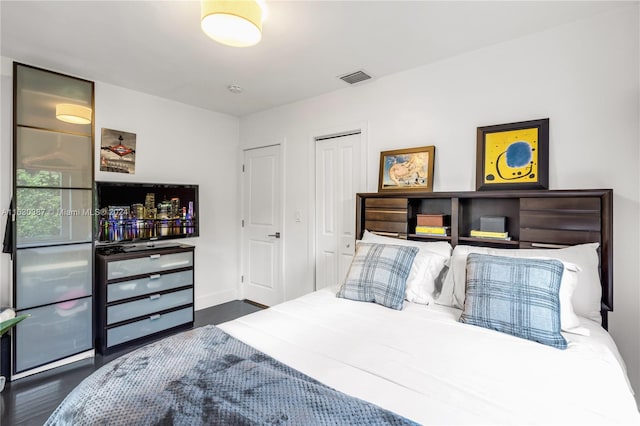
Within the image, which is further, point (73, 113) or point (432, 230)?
point (73, 113)

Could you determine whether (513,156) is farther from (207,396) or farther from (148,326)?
(148,326)

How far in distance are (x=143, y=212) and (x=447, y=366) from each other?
10.1 feet

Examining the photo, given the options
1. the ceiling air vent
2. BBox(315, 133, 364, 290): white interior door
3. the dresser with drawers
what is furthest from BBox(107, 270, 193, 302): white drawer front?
the ceiling air vent

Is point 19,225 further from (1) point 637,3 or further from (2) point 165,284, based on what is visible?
(1) point 637,3

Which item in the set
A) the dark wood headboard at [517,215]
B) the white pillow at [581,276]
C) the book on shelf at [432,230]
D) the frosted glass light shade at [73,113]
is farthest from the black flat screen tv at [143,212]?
the white pillow at [581,276]

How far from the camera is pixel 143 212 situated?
3156 mm

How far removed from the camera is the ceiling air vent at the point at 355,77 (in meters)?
2.80

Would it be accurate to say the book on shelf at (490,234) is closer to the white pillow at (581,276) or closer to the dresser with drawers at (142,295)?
the white pillow at (581,276)

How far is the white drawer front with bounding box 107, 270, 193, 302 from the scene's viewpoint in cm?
278

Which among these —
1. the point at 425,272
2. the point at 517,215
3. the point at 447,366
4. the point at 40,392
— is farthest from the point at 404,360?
the point at 40,392

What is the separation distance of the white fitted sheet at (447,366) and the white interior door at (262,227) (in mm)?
2065

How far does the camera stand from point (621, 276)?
191 centimetres

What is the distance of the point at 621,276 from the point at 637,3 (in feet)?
5.37

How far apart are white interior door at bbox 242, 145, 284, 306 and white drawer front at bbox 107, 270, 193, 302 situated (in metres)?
0.96
